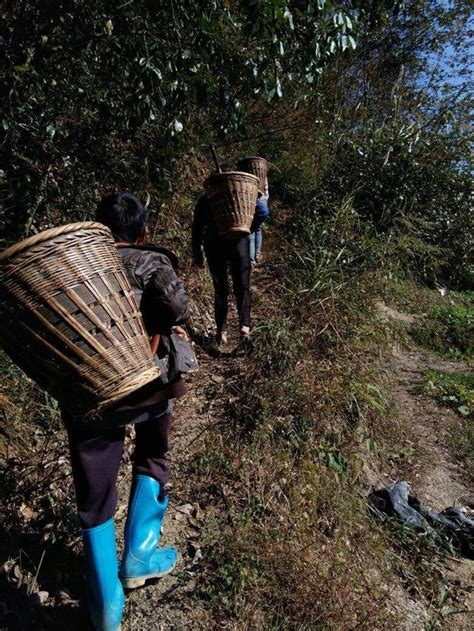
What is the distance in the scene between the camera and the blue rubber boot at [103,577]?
1871 millimetres

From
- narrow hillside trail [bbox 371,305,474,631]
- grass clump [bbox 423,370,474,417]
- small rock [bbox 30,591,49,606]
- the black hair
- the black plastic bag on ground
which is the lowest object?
grass clump [bbox 423,370,474,417]

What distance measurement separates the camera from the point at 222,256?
4.52 m

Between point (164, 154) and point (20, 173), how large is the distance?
76.2 inches

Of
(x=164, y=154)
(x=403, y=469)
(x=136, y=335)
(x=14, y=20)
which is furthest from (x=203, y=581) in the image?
(x=164, y=154)

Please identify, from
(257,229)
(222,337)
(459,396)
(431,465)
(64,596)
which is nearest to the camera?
(64,596)

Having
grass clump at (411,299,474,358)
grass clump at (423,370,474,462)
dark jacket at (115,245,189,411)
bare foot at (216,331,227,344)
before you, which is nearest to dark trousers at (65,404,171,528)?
dark jacket at (115,245,189,411)

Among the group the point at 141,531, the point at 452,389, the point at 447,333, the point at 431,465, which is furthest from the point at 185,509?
the point at 447,333

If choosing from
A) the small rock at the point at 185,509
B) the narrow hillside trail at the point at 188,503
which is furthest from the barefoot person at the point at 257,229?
the small rock at the point at 185,509

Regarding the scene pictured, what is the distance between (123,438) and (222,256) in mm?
2742

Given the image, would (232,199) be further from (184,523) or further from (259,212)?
(184,523)

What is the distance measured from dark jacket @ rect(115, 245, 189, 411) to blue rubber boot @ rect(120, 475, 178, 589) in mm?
437

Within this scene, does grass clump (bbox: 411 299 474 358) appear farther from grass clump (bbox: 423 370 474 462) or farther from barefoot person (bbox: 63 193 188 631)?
barefoot person (bbox: 63 193 188 631)

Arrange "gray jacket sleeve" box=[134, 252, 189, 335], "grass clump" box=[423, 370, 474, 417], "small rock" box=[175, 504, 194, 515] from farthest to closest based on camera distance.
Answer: "grass clump" box=[423, 370, 474, 417] < "small rock" box=[175, 504, 194, 515] < "gray jacket sleeve" box=[134, 252, 189, 335]

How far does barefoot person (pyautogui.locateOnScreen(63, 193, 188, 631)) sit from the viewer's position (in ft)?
6.13
